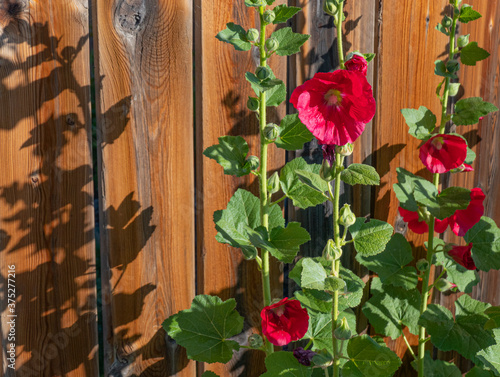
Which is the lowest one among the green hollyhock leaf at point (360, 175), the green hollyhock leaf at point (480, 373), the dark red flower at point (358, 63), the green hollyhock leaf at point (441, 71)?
the green hollyhock leaf at point (480, 373)

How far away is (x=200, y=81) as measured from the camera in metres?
1.42

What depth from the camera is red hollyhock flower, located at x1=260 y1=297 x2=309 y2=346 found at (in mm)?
1124

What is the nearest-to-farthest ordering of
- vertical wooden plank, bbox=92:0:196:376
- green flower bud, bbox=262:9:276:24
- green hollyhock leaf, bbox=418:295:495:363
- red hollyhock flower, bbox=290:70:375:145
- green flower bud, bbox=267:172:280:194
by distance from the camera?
red hollyhock flower, bbox=290:70:375:145
green flower bud, bbox=262:9:276:24
green flower bud, bbox=267:172:280:194
vertical wooden plank, bbox=92:0:196:376
green hollyhock leaf, bbox=418:295:495:363

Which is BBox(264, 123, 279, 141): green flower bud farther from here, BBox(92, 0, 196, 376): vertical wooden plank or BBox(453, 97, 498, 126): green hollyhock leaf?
BBox(453, 97, 498, 126): green hollyhock leaf

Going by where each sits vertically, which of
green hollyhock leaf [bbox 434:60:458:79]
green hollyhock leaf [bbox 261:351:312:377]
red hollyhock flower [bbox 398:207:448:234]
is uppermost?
green hollyhock leaf [bbox 434:60:458:79]

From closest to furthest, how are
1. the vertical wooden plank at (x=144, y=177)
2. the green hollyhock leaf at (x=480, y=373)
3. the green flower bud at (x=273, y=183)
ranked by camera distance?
the green flower bud at (x=273, y=183), the vertical wooden plank at (x=144, y=177), the green hollyhock leaf at (x=480, y=373)

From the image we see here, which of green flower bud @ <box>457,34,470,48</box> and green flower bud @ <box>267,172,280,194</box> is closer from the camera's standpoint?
green flower bud @ <box>267,172,280,194</box>

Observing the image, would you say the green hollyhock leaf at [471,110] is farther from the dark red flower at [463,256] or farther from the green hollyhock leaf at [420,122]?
the dark red flower at [463,256]

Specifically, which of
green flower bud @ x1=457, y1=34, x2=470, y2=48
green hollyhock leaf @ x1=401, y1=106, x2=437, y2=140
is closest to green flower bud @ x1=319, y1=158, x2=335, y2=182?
green hollyhock leaf @ x1=401, y1=106, x2=437, y2=140

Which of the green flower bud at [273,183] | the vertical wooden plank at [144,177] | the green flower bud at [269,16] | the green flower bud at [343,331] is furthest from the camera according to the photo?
the vertical wooden plank at [144,177]

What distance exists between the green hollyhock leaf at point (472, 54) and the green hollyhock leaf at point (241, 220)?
820mm

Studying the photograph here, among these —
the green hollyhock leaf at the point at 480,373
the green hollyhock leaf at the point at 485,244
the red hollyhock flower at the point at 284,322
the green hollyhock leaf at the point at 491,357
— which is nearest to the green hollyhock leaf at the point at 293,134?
the red hollyhock flower at the point at 284,322

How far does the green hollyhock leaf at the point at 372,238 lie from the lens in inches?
43.3

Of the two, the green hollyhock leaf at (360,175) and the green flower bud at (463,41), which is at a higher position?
the green flower bud at (463,41)
